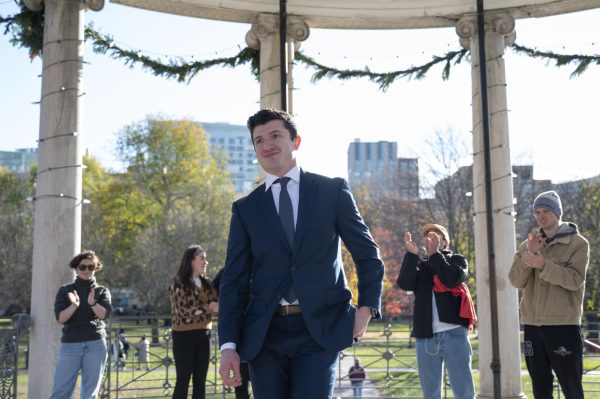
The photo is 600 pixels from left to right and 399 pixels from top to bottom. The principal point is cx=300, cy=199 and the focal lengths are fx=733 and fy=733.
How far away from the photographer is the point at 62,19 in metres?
8.53

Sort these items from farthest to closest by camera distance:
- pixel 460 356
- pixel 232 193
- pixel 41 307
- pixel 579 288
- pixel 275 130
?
pixel 232 193 < pixel 41 307 < pixel 460 356 < pixel 579 288 < pixel 275 130

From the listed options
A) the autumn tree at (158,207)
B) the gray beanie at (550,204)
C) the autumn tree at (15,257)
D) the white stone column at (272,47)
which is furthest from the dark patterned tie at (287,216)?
the autumn tree at (15,257)

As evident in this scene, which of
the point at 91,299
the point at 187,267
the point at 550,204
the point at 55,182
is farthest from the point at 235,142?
the point at 550,204

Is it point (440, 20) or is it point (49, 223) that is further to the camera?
point (440, 20)

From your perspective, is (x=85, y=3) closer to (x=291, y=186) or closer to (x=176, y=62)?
(x=176, y=62)

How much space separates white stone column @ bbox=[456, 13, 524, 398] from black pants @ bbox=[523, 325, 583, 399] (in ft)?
9.78

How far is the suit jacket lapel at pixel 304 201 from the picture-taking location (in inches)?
141

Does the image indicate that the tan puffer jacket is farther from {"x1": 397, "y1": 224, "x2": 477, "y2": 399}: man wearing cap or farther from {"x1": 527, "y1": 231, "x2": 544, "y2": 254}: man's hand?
{"x1": 397, "y1": 224, "x2": 477, "y2": 399}: man wearing cap

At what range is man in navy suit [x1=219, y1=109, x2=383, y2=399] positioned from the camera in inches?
137

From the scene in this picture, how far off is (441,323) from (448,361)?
0.36 meters

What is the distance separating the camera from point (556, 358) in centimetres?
585

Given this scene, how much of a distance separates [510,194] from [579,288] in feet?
11.3

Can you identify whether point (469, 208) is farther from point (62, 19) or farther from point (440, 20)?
point (62, 19)

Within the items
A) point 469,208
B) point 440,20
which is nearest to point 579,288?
point 440,20
